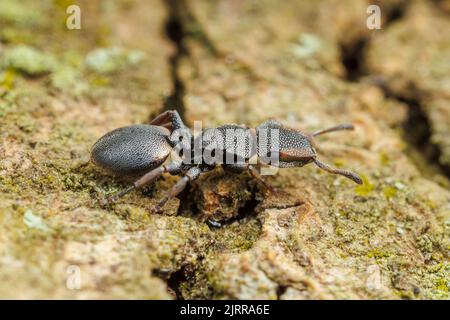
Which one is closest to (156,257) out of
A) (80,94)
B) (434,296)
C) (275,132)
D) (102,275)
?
(102,275)

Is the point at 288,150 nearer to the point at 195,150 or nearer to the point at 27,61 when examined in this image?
the point at 195,150

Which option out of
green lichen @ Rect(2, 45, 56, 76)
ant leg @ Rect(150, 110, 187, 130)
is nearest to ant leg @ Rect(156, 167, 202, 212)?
ant leg @ Rect(150, 110, 187, 130)

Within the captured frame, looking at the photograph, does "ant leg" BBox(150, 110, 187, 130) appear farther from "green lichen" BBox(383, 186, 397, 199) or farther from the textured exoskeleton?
"green lichen" BBox(383, 186, 397, 199)

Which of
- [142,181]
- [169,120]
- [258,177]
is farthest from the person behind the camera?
[169,120]

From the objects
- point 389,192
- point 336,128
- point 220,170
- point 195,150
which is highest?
point 336,128

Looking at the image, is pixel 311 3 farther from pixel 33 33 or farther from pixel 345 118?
pixel 33 33

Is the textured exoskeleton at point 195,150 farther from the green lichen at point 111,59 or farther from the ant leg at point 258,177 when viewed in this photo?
the green lichen at point 111,59

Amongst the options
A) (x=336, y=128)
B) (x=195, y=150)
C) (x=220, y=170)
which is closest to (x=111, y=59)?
(x=195, y=150)
